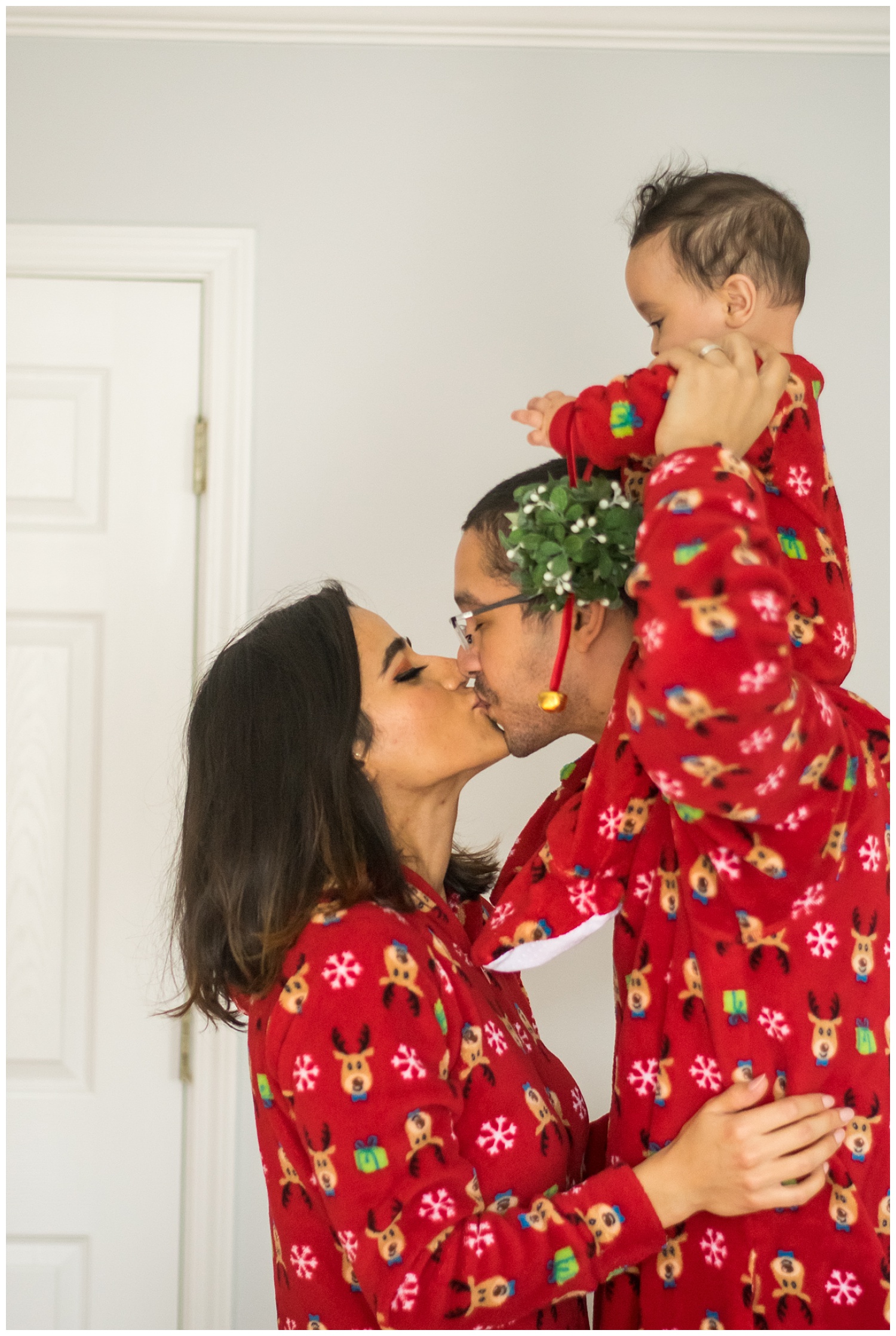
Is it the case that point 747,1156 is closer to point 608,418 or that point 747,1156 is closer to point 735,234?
point 608,418

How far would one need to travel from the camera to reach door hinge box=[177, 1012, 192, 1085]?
2.22 meters

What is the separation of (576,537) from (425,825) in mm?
540

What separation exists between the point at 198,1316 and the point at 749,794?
6.37 ft

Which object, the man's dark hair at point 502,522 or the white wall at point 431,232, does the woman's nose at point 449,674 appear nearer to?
the man's dark hair at point 502,522

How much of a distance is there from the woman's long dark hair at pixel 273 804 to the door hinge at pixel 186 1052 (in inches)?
33.8

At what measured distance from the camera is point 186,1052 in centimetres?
223

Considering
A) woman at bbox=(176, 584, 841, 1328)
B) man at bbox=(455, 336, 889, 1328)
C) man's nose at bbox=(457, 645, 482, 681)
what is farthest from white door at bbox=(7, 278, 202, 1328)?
man at bbox=(455, 336, 889, 1328)

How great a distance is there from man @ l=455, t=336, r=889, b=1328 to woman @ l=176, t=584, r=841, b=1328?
6cm

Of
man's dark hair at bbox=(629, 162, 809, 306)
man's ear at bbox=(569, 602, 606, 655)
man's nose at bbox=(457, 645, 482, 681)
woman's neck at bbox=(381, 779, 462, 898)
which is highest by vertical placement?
man's dark hair at bbox=(629, 162, 809, 306)

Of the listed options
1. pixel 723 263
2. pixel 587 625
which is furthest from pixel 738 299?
pixel 587 625

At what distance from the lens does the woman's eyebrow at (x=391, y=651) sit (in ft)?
4.73

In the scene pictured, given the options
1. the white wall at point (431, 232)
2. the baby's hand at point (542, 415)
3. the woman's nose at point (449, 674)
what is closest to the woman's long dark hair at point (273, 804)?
the woman's nose at point (449, 674)

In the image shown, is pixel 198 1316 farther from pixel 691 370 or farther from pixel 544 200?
pixel 544 200

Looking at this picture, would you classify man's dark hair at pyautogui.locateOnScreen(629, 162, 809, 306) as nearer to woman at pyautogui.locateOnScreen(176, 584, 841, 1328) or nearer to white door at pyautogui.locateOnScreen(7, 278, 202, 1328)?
woman at pyautogui.locateOnScreen(176, 584, 841, 1328)
